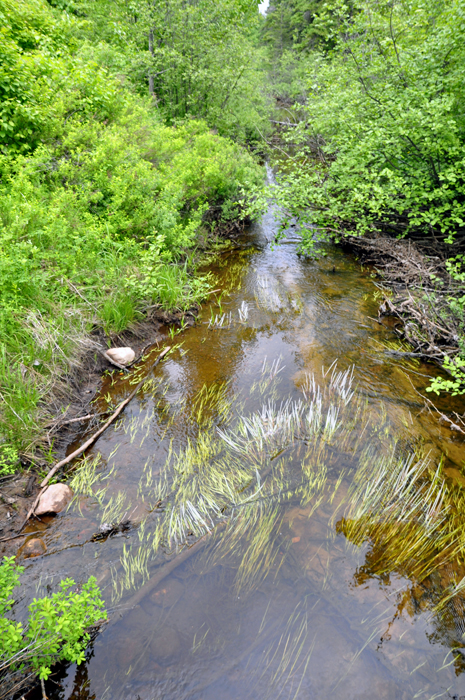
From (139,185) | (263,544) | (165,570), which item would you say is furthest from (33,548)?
(139,185)

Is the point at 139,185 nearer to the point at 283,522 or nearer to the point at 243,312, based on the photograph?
the point at 243,312

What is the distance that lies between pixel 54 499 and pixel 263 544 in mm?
2042

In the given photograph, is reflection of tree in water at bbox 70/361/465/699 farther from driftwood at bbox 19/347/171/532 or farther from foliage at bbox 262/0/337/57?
foliage at bbox 262/0/337/57

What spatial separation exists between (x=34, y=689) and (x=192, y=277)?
21.6 ft

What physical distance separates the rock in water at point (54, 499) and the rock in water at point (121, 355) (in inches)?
82.0

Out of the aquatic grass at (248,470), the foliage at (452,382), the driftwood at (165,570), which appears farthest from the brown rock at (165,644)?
the foliage at (452,382)

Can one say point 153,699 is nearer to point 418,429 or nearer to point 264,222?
point 418,429

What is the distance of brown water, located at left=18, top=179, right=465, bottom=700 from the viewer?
7.72 ft

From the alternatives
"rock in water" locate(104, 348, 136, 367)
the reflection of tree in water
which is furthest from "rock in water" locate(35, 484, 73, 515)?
"rock in water" locate(104, 348, 136, 367)

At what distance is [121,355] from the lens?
5172 mm

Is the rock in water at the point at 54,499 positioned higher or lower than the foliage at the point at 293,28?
lower

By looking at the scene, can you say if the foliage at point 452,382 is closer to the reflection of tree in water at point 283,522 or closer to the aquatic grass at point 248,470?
the reflection of tree in water at point 283,522

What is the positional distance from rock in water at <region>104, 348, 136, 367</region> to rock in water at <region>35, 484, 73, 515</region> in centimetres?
208

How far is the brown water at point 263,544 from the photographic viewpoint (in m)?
2.35
